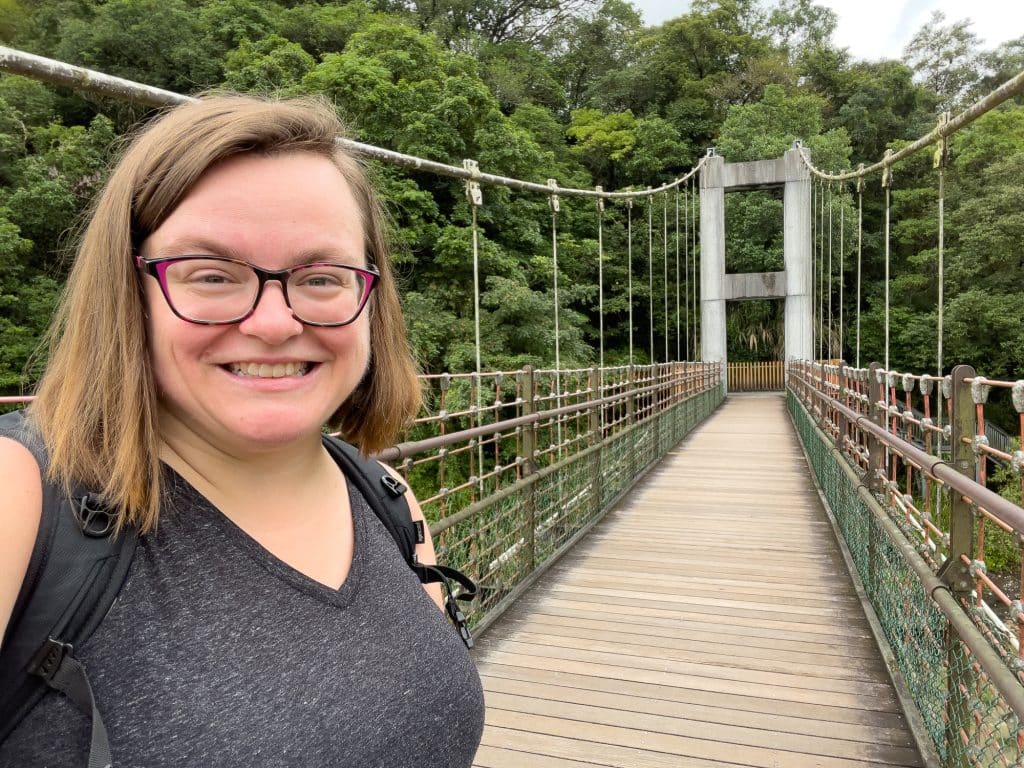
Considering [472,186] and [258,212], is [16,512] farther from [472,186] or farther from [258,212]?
[472,186]

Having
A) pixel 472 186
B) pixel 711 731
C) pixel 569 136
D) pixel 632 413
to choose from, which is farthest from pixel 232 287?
pixel 569 136

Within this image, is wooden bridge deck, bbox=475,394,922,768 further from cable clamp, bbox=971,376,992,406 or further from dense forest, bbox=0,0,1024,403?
dense forest, bbox=0,0,1024,403

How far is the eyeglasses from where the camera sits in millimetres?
496

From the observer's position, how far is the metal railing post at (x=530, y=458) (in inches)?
114

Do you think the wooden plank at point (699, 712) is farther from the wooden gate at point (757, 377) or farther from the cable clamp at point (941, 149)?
the wooden gate at point (757, 377)

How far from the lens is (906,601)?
197 centimetres

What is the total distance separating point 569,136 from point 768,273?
340 inches

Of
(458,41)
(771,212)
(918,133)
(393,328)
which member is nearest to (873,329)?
(771,212)

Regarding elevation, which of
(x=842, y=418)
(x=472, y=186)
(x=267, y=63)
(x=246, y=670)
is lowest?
(x=842, y=418)

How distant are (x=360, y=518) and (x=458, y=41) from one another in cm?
2114

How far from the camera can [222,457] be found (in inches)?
21.1

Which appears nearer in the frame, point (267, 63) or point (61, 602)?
point (61, 602)

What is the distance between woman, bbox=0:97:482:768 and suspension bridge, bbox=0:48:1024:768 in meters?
0.70

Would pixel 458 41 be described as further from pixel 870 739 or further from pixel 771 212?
pixel 870 739
